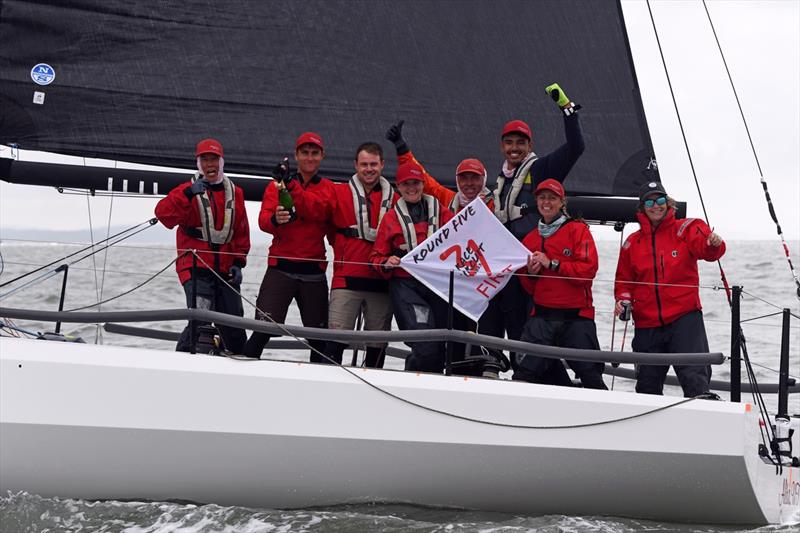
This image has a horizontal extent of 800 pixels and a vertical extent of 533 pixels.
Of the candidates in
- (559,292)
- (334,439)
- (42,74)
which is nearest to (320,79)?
(42,74)

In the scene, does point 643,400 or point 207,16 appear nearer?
point 643,400

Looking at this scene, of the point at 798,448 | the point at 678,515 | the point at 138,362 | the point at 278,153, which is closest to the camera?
the point at 138,362

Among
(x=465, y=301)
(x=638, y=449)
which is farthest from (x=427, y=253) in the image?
(x=638, y=449)

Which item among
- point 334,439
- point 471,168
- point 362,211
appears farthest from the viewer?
point 471,168

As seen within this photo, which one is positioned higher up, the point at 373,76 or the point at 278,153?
the point at 373,76

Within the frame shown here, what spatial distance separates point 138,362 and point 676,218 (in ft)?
8.38

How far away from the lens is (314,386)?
4.01 meters

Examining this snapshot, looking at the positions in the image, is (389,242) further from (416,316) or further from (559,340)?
(559,340)

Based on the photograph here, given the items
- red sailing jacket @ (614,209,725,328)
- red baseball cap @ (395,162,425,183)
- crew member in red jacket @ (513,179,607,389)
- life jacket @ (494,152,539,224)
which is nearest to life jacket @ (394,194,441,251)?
red baseball cap @ (395,162,425,183)

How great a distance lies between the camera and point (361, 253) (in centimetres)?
470

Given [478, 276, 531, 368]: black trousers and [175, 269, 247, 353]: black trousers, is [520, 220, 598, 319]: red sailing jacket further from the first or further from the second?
[175, 269, 247, 353]: black trousers

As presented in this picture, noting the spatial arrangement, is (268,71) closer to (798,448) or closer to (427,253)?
(427,253)

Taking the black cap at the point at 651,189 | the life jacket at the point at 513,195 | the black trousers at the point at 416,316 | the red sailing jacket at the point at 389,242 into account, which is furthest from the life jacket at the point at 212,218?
the black cap at the point at 651,189

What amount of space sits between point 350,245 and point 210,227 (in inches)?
24.8
